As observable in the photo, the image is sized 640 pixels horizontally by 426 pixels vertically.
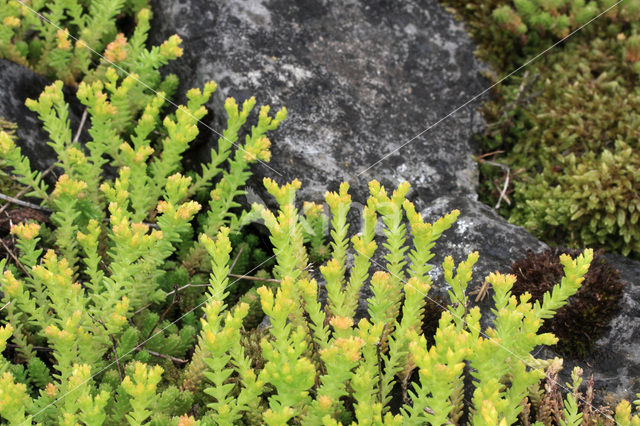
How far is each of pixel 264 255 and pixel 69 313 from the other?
4.72ft

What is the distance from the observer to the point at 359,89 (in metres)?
4.68

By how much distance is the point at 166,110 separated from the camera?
15.3 ft

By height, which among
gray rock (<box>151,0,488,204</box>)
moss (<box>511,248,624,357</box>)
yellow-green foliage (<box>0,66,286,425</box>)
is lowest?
yellow-green foliage (<box>0,66,286,425</box>)

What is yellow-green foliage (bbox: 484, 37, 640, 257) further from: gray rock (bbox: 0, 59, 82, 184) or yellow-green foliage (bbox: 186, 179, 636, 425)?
gray rock (bbox: 0, 59, 82, 184)

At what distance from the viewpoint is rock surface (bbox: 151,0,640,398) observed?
419 centimetres

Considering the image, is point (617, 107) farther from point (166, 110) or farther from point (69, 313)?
point (69, 313)

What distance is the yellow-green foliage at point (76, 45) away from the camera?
4.15m

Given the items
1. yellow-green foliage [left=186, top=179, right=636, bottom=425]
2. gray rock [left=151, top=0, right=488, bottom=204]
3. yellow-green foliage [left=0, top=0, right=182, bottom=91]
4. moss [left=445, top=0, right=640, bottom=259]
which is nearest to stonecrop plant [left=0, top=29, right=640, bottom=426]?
yellow-green foliage [left=186, top=179, right=636, bottom=425]

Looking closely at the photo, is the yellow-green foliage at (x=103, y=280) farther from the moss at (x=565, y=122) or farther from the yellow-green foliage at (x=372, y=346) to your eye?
the moss at (x=565, y=122)

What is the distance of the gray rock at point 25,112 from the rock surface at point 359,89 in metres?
1.00

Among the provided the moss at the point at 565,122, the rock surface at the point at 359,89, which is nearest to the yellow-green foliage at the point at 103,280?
the rock surface at the point at 359,89

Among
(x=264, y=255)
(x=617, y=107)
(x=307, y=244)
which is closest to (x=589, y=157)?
(x=617, y=107)

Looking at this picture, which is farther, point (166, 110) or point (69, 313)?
point (166, 110)

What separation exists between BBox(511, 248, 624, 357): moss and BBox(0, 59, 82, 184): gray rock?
10.2 ft
